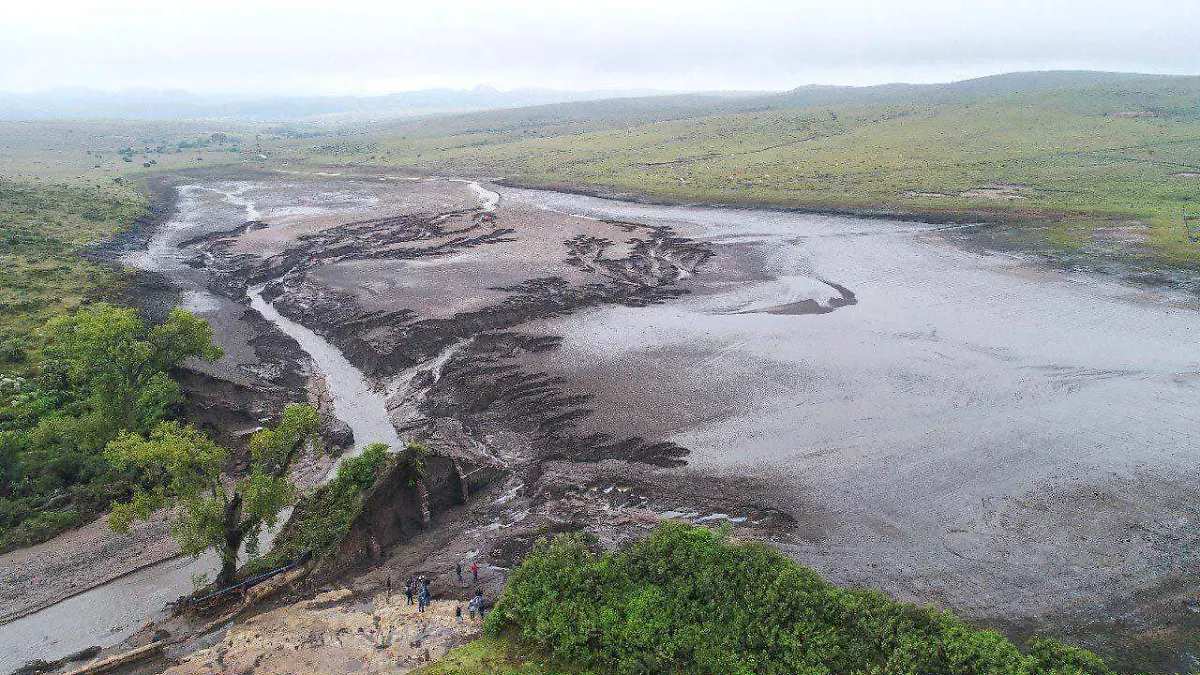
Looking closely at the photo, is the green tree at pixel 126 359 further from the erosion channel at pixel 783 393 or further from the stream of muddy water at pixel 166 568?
the stream of muddy water at pixel 166 568

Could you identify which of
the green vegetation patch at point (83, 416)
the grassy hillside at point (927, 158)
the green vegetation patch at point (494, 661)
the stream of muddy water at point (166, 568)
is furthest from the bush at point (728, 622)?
the grassy hillside at point (927, 158)

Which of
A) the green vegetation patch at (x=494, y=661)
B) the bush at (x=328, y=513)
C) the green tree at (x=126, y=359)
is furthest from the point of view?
the green tree at (x=126, y=359)

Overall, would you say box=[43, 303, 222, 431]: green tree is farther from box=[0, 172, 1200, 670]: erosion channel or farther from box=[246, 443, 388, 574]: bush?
box=[246, 443, 388, 574]: bush

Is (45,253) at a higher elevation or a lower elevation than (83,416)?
higher

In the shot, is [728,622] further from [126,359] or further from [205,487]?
[126,359]

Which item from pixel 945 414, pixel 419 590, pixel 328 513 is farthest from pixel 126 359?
pixel 945 414

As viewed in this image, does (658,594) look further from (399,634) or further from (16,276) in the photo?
(16,276)

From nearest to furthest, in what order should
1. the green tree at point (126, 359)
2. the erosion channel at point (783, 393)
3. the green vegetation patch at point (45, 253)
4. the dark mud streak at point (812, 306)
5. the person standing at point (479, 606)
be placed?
the person standing at point (479, 606)
the erosion channel at point (783, 393)
the green tree at point (126, 359)
the green vegetation patch at point (45, 253)
the dark mud streak at point (812, 306)
